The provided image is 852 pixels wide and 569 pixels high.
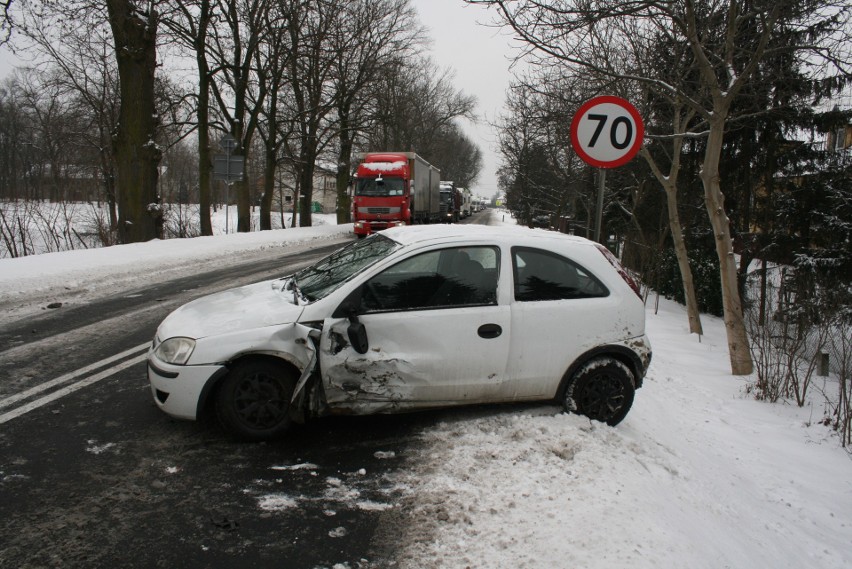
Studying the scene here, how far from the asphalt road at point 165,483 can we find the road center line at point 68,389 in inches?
0.6

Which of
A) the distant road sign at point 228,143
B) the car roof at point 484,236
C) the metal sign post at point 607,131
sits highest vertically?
the distant road sign at point 228,143

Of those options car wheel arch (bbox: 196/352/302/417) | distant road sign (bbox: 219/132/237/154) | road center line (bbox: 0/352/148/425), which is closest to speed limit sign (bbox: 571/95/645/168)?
car wheel arch (bbox: 196/352/302/417)

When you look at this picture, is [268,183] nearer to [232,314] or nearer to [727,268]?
[727,268]

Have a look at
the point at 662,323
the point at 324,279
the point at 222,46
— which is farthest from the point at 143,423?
the point at 222,46

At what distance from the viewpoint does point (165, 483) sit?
3.41 metres

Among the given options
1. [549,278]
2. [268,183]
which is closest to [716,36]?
[549,278]

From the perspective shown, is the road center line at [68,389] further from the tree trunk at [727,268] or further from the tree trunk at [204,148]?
the tree trunk at [204,148]

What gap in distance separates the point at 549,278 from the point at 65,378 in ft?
14.2

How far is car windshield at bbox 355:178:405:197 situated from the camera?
2489cm

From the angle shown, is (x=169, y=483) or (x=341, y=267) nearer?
(x=169, y=483)

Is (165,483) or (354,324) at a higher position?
(354,324)

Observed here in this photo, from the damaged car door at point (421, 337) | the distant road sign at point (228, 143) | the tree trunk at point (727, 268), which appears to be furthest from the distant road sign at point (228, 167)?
the damaged car door at point (421, 337)

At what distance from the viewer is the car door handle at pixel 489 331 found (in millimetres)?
4188

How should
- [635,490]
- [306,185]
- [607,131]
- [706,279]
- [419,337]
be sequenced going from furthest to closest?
[306,185], [706,279], [607,131], [419,337], [635,490]
